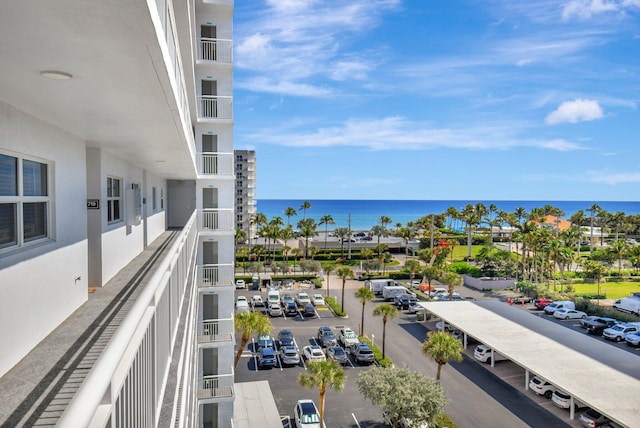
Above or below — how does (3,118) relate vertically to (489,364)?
above

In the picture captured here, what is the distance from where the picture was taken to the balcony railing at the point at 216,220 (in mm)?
17844

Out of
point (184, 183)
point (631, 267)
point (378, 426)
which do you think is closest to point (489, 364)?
point (378, 426)

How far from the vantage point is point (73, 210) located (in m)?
7.25

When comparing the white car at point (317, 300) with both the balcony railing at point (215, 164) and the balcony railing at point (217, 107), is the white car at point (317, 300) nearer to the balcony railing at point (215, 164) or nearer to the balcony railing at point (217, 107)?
the balcony railing at point (215, 164)

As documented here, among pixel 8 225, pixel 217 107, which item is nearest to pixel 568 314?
pixel 217 107

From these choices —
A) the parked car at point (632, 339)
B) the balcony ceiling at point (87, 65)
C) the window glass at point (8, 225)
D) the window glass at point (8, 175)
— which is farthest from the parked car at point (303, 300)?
the window glass at point (8, 175)

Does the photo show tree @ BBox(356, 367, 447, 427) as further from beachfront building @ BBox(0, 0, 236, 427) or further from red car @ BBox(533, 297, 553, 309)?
red car @ BBox(533, 297, 553, 309)

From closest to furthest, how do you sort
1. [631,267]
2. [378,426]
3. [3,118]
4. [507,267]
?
1. [3,118]
2. [378,426]
3. [507,267]
4. [631,267]

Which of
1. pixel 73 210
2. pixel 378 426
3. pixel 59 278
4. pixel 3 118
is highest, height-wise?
pixel 3 118

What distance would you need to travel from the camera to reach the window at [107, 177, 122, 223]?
9945 millimetres

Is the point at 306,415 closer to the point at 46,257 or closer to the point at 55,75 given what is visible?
the point at 46,257

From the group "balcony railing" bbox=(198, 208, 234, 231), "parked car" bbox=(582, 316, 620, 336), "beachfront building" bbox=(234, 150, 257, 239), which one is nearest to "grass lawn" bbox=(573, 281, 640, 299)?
"parked car" bbox=(582, 316, 620, 336)

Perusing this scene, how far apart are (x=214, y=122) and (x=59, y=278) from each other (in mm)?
12694

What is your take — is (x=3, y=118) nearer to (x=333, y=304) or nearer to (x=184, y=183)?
(x=184, y=183)
